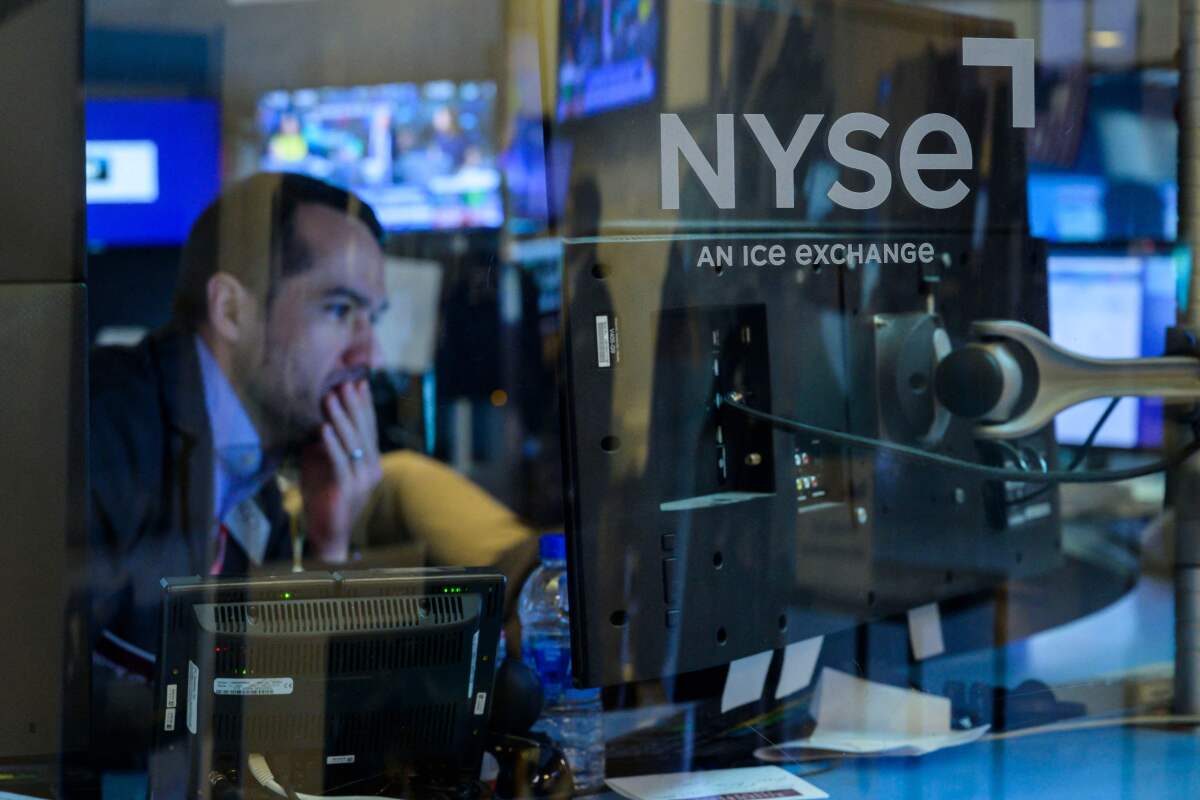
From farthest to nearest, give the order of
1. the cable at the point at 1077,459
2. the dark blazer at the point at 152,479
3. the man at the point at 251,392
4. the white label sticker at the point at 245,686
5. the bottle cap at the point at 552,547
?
1. the man at the point at 251,392
2. the dark blazer at the point at 152,479
3. the cable at the point at 1077,459
4. the bottle cap at the point at 552,547
5. the white label sticker at the point at 245,686

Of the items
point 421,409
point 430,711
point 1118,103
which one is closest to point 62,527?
point 430,711

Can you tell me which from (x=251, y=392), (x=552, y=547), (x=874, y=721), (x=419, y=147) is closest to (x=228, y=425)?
(x=251, y=392)

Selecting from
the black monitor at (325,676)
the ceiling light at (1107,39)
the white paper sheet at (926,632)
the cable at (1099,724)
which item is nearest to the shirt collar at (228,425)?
the black monitor at (325,676)

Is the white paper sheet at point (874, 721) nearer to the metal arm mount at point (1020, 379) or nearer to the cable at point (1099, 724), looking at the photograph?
the cable at point (1099, 724)

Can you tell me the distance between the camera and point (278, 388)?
6.29ft

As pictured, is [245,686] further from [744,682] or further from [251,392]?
[251,392]

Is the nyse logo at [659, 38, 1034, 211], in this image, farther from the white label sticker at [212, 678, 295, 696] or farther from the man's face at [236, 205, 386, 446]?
the man's face at [236, 205, 386, 446]

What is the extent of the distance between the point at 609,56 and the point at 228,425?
0.97 metres

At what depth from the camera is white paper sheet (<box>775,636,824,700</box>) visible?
129cm

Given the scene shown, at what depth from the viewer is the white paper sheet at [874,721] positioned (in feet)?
4.10

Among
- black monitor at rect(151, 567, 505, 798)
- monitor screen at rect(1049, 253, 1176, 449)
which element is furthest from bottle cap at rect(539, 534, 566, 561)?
monitor screen at rect(1049, 253, 1176, 449)

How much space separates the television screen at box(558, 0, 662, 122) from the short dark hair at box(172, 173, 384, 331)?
0.80m

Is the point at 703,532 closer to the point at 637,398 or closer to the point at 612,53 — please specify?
the point at 637,398

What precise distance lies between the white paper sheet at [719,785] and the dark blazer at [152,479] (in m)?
0.70
